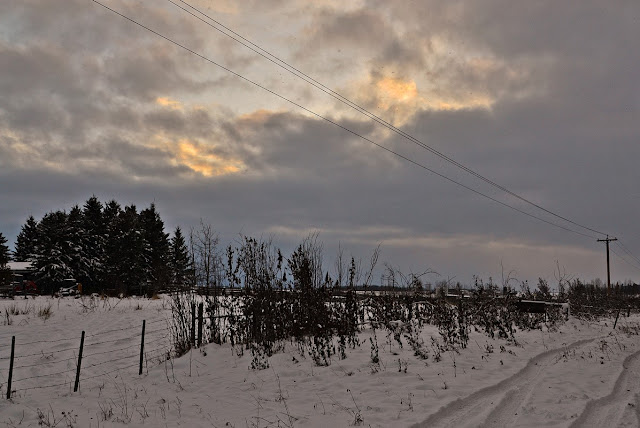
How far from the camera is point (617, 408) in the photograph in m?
7.15

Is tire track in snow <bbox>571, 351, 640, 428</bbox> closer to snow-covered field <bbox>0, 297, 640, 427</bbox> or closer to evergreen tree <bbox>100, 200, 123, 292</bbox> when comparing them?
snow-covered field <bbox>0, 297, 640, 427</bbox>

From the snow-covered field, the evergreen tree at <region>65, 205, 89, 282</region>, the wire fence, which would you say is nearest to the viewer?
the snow-covered field

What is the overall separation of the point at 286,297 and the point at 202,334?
282 cm

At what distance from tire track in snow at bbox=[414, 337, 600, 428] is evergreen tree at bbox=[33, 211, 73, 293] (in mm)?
43502

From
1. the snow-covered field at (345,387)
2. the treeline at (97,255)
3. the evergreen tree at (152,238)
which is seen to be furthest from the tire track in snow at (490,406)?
the evergreen tree at (152,238)

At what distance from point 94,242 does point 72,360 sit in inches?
1494

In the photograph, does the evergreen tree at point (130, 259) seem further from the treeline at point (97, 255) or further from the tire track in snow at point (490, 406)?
the tire track in snow at point (490, 406)

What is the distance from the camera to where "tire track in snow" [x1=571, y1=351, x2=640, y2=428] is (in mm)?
6477

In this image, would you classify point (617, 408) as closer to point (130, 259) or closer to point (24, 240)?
point (130, 259)

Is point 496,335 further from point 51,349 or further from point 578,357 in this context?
point 51,349

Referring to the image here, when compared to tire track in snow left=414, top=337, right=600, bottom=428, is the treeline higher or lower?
higher

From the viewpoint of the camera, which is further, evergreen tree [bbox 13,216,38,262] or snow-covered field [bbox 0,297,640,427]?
evergreen tree [bbox 13,216,38,262]

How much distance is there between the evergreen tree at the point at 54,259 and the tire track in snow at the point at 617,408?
4507cm

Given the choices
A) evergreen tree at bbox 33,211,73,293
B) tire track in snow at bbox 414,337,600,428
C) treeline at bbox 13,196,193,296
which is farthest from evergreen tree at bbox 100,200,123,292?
tire track in snow at bbox 414,337,600,428
